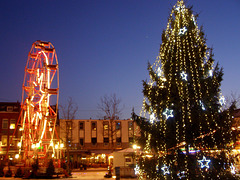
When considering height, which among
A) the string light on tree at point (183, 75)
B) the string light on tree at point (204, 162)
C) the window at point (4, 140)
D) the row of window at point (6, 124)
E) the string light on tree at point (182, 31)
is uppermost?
the string light on tree at point (182, 31)

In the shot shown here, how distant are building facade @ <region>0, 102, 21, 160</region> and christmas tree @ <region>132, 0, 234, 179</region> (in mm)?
41821

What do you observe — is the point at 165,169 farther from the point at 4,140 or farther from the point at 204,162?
the point at 4,140

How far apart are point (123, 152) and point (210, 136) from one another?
1741 cm

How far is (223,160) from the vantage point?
476 inches

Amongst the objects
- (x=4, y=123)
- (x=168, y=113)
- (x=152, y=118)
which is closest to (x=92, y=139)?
(x=4, y=123)

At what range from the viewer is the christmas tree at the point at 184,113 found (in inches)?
485

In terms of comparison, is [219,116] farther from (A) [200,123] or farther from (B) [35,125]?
(B) [35,125]

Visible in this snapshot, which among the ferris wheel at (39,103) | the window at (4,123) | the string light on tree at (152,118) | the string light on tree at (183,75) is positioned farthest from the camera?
the window at (4,123)

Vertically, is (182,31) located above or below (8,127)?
above

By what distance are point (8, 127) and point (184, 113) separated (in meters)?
45.0

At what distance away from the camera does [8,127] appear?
51.2 metres

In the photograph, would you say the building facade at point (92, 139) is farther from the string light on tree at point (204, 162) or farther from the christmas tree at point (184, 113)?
the string light on tree at point (204, 162)

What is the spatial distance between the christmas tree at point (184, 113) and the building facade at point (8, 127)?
41.8 metres

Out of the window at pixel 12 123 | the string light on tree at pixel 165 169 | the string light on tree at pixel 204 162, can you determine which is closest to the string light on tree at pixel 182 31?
the string light on tree at pixel 204 162
